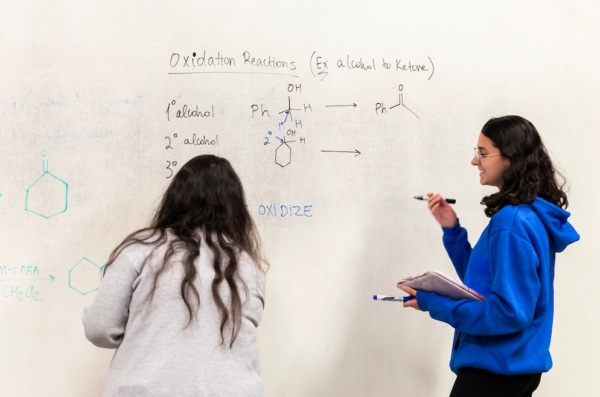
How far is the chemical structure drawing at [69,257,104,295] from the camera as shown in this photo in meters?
1.72

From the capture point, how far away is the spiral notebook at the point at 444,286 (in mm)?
1199

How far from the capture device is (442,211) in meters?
1.54

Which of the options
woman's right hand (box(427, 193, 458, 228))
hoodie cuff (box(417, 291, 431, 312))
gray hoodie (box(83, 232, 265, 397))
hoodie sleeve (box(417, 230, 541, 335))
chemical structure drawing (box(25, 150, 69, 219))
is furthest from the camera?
chemical structure drawing (box(25, 150, 69, 219))

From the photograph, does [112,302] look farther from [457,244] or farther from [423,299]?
[457,244]

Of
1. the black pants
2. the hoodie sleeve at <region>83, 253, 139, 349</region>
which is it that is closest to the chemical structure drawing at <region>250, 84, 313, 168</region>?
the hoodie sleeve at <region>83, 253, 139, 349</region>

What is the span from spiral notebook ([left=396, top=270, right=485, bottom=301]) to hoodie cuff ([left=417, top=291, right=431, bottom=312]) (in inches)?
0.6

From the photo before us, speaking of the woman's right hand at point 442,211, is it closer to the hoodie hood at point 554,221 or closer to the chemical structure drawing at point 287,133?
the hoodie hood at point 554,221

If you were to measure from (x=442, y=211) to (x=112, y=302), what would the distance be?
3.35 feet

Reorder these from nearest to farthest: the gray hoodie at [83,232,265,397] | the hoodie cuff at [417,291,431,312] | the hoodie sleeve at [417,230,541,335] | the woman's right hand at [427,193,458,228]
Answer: the gray hoodie at [83,232,265,397]
the hoodie sleeve at [417,230,541,335]
the hoodie cuff at [417,291,431,312]
the woman's right hand at [427,193,458,228]

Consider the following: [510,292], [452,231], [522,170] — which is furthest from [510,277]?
[452,231]

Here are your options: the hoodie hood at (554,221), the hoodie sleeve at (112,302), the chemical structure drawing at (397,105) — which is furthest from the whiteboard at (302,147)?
the hoodie sleeve at (112,302)

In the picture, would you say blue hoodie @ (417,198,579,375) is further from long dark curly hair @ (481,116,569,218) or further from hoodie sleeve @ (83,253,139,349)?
hoodie sleeve @ (83,253,139,349)

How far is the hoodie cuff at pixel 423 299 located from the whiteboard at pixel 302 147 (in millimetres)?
496

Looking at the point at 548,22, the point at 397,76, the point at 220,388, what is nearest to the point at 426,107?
the point at 397,76
